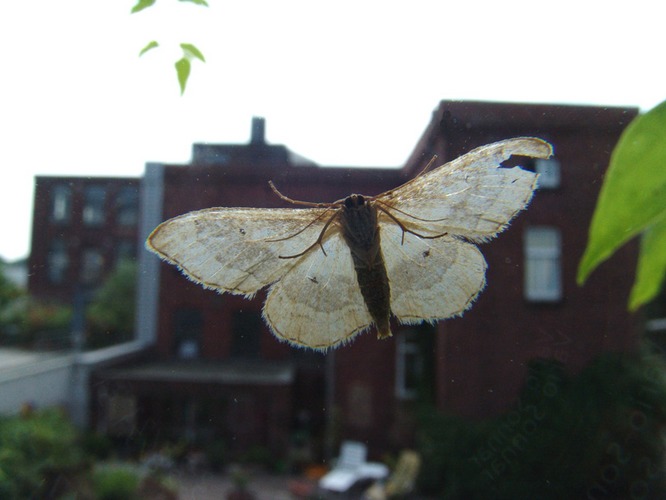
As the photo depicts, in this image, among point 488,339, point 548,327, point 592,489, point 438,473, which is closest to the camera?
point 548,327

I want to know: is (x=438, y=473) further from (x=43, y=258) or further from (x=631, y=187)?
(x=631, y=187)

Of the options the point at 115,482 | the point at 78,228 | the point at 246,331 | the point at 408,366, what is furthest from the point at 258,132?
the point at 115,482

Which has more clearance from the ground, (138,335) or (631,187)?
(631,187)

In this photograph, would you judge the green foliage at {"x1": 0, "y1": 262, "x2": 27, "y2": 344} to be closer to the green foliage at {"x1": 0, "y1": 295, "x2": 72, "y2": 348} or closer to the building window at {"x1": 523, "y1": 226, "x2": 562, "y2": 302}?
the green foliage at {"x1": 0, "y1": 295, "x2": 72, "y2": 348}

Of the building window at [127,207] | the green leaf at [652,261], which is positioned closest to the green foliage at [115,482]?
the building window at [127,207]

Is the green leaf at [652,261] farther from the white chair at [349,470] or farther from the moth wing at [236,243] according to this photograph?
the white chair at [349,470]

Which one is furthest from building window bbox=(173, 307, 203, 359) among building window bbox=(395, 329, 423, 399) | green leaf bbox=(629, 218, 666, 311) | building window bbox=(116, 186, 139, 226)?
building window bbox=(395, 329, 423, 399)

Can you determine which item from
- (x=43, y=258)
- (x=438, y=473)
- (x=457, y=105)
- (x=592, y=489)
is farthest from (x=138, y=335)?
(x=438, y=473)
